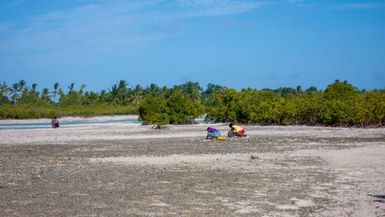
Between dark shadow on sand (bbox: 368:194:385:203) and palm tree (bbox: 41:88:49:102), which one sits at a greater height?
palm tree (bbox: 41:88:49:102)

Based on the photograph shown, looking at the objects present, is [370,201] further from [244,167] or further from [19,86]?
[19,86]

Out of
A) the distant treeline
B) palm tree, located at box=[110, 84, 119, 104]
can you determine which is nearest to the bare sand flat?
the distant treeline

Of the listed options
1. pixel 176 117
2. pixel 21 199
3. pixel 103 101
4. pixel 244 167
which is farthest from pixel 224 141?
pixel 103 101

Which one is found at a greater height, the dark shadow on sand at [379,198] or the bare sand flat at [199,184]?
the bare sand flat at [199,184]

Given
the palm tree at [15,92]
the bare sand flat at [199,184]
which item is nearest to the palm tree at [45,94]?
the palm tree at [15,92]

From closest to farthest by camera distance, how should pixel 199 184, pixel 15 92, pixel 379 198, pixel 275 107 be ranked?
pixel 379 198
pixel 199 184
pixel 275 107
pixel 15 92

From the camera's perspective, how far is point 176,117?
65.8m

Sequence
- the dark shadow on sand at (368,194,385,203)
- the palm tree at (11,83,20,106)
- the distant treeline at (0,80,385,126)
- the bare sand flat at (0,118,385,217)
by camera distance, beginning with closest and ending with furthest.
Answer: the bare sand flat at (0,118,385,217) < the dark shadow on sand at (368,194,385,203) < the distant treeline at (0,80,385,126) < the palm tree at (11,83,20,106)

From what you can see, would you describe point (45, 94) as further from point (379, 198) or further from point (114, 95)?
point (379, 198)

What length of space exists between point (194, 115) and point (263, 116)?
10280 millimetres

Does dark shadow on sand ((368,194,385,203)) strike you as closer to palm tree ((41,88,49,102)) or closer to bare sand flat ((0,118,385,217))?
bare sand flat ((0,118,385,217))

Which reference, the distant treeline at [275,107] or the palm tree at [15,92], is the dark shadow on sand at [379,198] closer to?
the distant treeline at [275,107]

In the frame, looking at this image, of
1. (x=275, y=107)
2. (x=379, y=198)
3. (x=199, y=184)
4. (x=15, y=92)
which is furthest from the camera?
(x=15, y=92)

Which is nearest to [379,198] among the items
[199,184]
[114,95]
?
[199,184]
